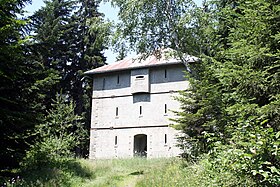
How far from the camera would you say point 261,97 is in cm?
912

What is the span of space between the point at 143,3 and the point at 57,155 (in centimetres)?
781

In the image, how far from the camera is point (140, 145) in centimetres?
2731

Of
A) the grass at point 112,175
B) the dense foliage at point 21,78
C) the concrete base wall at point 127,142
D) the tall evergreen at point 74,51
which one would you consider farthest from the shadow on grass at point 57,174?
the tall evergreen at point 74,51

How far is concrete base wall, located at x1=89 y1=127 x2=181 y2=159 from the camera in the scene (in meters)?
24.5

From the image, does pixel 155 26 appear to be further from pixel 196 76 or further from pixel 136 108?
pixel 136 108

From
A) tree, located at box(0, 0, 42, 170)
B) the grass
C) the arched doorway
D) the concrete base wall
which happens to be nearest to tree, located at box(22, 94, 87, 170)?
the grass

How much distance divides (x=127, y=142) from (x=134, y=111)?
2393mm

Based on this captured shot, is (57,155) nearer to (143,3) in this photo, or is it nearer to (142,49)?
(142,49)

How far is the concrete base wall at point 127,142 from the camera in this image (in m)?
24.5

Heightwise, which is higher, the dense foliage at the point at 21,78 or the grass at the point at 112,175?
the dense foliage at the point at 21,78

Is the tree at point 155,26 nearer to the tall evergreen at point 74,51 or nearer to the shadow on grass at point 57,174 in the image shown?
the shadow on grass at point 57,174

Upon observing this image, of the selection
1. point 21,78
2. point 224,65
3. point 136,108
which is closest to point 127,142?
point 136,108

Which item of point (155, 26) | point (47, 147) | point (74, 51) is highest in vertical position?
point (74, 51)

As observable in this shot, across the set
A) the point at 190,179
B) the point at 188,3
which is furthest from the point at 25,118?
the point at 188,3
